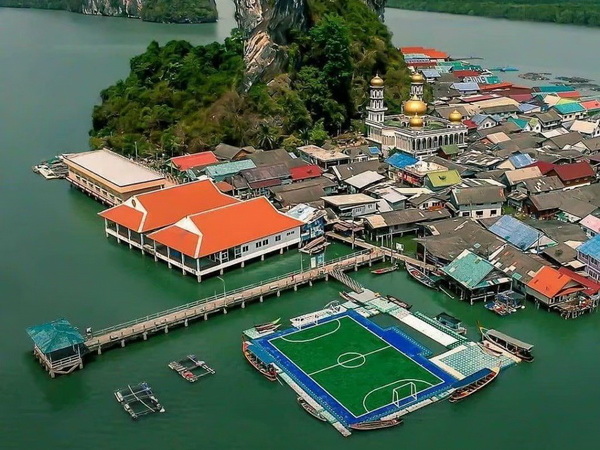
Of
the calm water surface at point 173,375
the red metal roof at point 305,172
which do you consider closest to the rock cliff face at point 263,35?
the red metal roof at point 305,172

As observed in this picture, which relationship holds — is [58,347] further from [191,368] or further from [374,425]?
[374,425]

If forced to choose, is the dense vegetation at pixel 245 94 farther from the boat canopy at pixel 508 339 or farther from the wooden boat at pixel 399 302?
the boat canopy at pixel 508 339

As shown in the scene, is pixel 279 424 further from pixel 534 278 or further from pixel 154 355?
pixel 534 278

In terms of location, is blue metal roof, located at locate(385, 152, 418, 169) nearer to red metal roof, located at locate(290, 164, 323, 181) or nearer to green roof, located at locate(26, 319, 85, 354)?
red metal roof, located at locate(290, 164, 323, 181)

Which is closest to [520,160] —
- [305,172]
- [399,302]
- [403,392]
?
[305,172]

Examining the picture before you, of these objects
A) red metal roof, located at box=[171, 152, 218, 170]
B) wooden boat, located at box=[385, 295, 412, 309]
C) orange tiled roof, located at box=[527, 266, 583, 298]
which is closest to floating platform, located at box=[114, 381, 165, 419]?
wooden boat, located at box=[385, 295, 412, 309]

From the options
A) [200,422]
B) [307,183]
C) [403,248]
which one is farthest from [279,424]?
[307,183]
